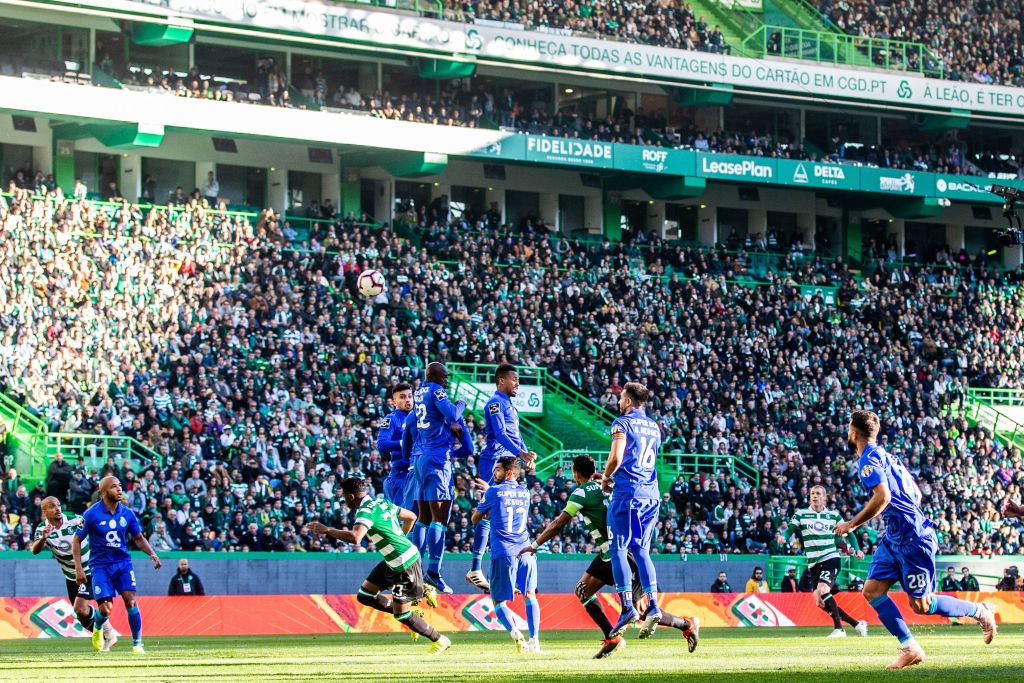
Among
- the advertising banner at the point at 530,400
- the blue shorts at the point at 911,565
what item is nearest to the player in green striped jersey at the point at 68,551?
the blue shorts at the point at 911,565

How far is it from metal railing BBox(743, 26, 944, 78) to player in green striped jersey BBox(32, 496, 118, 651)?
3826cm

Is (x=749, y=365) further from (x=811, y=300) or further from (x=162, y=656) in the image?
(x=162, y=656)

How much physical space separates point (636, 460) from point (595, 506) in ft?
3.85

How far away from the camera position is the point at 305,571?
34906mm

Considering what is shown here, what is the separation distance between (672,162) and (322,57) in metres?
12.4

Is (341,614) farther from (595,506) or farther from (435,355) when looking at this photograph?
(435,355)

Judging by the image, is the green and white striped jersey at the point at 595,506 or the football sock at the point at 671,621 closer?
the football sock at the point at 671,621

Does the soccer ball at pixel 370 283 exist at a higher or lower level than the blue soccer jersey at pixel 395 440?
higher

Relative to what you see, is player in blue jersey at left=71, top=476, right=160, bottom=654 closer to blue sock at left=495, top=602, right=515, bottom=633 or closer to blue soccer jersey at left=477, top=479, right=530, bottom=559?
blue soccer jersey at left=477, top=479, right=530, bottom=559

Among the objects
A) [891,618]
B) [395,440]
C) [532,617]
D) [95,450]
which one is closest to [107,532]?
[395,440]

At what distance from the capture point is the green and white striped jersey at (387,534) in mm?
18156

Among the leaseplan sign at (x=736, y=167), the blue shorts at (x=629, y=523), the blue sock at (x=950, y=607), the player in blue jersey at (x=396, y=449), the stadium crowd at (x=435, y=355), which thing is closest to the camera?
the blue sock at (x=950, y=607)

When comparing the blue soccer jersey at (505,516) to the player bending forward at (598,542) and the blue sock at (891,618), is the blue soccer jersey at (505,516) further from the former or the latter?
the blue sock at (891,618)

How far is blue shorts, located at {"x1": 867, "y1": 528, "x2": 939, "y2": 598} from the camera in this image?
16531 mm
